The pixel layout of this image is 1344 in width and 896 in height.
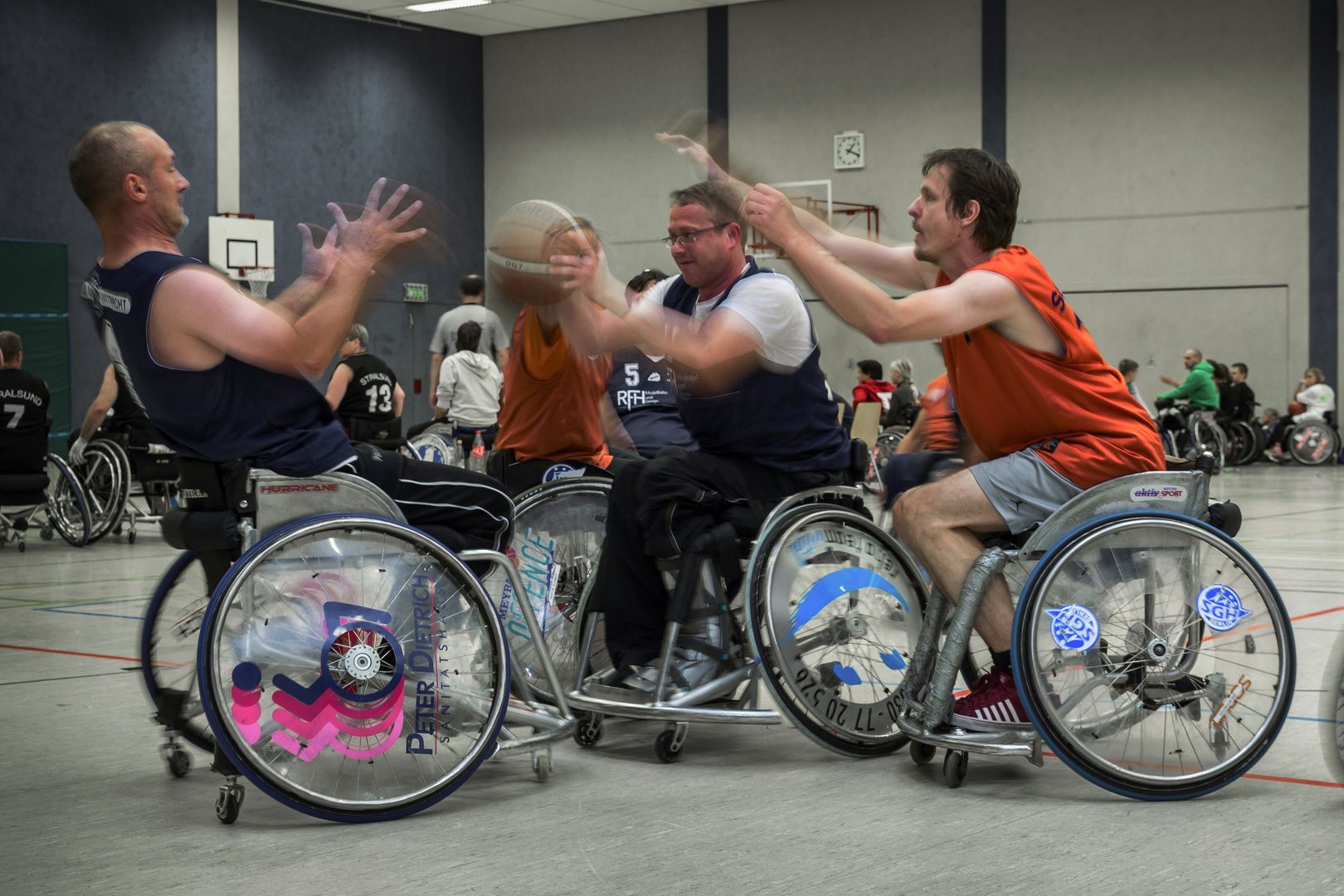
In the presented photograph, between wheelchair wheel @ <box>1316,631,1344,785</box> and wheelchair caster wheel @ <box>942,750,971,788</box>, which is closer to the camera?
wheelchair wheel @ <box>1316,631,1344,785</box>

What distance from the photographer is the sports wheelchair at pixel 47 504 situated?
30.8 ft

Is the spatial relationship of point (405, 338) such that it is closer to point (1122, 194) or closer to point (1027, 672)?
point (1122, 194)

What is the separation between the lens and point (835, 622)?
3572 millimetres

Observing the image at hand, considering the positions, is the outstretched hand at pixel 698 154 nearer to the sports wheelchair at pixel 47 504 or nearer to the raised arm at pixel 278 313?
the raised arm at pixel 278 313

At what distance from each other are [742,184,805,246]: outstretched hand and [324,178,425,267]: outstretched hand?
2.44 feet

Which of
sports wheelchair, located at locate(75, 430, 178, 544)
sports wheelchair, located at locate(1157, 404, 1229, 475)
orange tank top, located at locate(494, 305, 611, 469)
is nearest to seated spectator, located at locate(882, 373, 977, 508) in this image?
orange tank top, located at locate(494, 305, 611, 469)

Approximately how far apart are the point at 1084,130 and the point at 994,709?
722 inches

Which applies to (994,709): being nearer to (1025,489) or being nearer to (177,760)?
(1025,489)

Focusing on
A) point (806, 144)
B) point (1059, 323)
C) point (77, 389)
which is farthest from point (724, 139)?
point (806, 144)

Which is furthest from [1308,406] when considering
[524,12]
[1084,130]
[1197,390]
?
[524,12]

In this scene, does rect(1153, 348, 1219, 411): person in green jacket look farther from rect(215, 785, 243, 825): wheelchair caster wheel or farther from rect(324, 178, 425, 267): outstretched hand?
rect(215, 785, 243, 825): wheelchair caster wheel

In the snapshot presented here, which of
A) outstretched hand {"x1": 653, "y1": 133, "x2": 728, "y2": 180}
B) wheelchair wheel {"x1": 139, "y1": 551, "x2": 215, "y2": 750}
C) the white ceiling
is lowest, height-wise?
wheelchair wheel {"x1": 139, "y1": 551, "x2": 215, "y2": 750}

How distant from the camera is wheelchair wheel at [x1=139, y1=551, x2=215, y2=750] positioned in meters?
3.45

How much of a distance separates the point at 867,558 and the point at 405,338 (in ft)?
64.9
